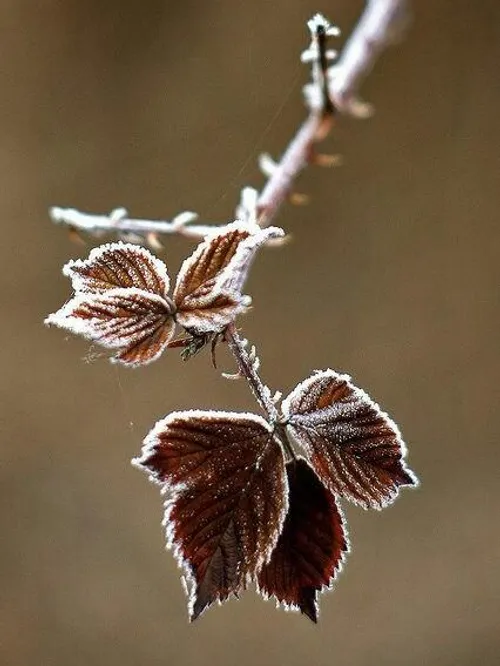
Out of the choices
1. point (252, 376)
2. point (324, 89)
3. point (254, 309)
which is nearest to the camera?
point (252, 376)

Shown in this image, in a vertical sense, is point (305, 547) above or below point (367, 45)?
below

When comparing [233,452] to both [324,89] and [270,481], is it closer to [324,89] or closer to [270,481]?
[270,481]

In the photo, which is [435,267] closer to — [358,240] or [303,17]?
[358,240]

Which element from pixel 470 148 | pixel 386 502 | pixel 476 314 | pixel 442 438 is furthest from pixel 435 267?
pixel 386 502

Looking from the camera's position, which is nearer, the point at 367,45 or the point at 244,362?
the point at 244,362

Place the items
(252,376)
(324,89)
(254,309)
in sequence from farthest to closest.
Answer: (254,309), (324,89), (252,376)

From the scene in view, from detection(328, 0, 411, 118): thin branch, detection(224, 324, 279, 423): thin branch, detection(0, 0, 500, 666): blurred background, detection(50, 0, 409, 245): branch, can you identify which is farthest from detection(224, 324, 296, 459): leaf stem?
detection(0, 0, 500, 666): blurred background

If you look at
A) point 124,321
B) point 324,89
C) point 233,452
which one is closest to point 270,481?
point 233,452
